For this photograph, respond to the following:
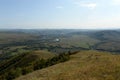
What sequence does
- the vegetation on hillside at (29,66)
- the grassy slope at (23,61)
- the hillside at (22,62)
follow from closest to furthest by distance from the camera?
the vegetation on hillside at (29,66), the hillside at (22,62), the grassy slope at (23,61)

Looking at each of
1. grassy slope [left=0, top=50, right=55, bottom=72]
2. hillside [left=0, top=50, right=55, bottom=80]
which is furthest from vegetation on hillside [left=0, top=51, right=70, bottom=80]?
grassy slope [left=0, top=50, right=55, bottom=72]

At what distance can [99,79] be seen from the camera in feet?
95.4

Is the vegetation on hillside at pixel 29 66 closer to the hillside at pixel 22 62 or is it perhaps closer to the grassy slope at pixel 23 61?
the hillside at pixel 22 62

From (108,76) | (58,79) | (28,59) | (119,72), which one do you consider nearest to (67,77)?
(58,79)

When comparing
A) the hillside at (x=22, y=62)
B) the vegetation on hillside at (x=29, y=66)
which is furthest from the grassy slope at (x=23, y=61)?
the vegetation on hillside at (x=29, y=66)

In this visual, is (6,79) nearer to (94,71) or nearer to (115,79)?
(94,71)

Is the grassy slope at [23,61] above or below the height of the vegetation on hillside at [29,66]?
below

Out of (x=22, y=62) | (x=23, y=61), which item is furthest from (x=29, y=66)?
(x=23, y=61)

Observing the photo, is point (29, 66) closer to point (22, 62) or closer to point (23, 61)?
point (22, 62)

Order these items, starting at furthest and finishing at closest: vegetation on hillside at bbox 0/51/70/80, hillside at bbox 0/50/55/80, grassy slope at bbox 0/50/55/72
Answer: grassy slope at bbox 0/50/55/72, hillside at bbox 0/50/55/80, vegetation on hillside at bbox 0/51/70/80

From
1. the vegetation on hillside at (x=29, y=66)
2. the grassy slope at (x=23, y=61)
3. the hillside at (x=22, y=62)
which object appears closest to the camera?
the vegetation on hillside at (x=29, y=66)

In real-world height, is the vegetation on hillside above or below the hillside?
above

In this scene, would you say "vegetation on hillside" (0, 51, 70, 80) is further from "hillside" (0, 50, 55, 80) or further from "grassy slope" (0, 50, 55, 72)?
"grassy slope" (0, 50, 55, 72)

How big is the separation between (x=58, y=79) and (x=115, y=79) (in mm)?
8283
